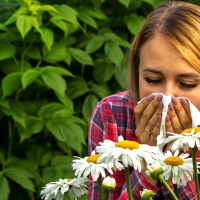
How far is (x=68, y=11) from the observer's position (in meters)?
1.62

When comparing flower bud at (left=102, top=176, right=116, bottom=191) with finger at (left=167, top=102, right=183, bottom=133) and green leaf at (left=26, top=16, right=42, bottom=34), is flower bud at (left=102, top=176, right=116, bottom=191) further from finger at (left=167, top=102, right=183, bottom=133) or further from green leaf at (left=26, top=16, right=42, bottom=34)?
green leaf at (left=26, top=16, right=42, bottom=34)

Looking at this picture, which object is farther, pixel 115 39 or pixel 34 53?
Result: pixel 115 39

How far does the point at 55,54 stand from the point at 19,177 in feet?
1.73

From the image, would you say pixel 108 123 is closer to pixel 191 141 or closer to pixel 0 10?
pixel 0 10

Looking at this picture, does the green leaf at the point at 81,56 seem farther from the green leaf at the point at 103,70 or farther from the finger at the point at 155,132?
the finger at the point at 155,132

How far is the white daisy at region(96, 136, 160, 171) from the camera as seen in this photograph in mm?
504

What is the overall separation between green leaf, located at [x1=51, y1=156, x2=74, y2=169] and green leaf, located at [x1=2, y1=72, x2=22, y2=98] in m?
0.34

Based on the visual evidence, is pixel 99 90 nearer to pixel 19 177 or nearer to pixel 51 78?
pixel 51 78

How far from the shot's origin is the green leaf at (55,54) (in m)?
1.63

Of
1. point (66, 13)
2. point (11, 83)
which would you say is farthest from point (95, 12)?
point (11, 83)

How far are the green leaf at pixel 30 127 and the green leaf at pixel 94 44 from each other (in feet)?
1.29

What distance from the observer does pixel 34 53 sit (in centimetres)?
162

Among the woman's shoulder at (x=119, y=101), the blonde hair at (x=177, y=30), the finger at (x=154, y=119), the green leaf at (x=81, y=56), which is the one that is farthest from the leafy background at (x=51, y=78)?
the finger at (x=154, y=119)

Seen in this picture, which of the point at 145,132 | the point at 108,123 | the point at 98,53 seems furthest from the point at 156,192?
the point at 98,53
